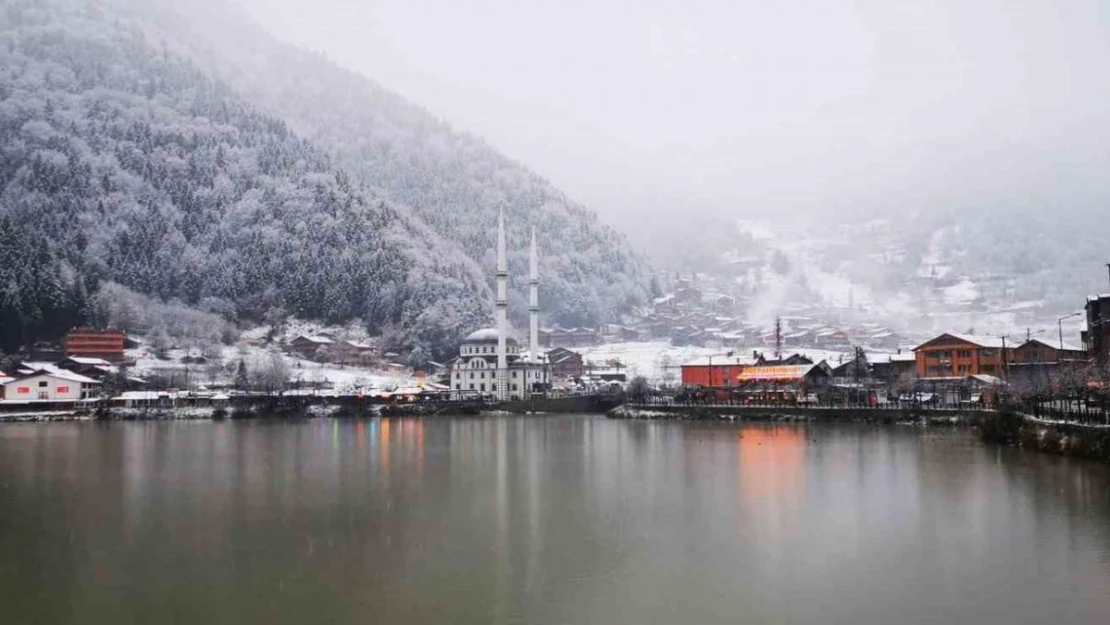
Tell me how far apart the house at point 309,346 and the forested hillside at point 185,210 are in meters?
7.83

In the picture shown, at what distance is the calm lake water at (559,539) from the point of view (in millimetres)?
13312

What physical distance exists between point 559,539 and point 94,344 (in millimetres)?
77009

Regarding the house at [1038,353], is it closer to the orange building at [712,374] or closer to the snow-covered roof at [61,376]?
the orange building at [712,374]

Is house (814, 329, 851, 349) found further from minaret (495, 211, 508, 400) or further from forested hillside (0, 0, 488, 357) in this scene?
minaret (495, 211, 508, 400)

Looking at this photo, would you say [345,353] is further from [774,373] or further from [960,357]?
[960,357]

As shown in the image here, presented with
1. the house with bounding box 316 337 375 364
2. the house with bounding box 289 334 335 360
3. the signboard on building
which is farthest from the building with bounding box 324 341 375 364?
the signboard on building

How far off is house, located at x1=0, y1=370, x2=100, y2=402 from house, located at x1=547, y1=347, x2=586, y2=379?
4405 cm

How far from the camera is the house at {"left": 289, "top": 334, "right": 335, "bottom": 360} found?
305ft

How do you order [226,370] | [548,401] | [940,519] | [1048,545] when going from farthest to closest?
[226,370], [548,401], [940,519], [1048,545]

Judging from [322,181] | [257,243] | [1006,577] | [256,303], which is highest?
[322,181]

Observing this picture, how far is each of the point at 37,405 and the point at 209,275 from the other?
1580 inches

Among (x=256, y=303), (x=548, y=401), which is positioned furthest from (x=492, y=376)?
(x=256, y=303)

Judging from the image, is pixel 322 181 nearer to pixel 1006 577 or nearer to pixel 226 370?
pixel 226 370

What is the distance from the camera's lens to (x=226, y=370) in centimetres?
8275
